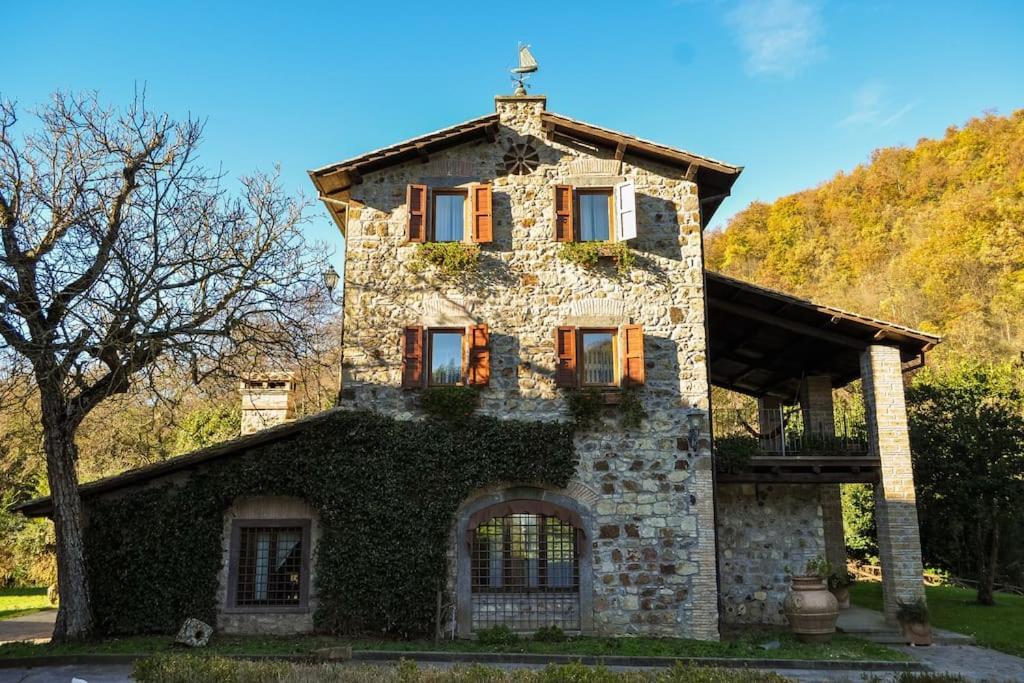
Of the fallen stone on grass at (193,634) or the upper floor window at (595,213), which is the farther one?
the upper floor window at (595,213)

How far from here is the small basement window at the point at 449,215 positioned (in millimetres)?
13797

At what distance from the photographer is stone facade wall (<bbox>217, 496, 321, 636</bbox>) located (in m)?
12.2

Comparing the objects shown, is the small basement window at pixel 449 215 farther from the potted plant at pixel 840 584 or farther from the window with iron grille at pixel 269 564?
the potted plant at pixel 840 584

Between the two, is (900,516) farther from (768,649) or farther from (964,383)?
(964,383)

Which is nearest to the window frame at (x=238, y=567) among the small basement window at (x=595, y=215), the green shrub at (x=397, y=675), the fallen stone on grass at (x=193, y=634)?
the fallen stone on grass at (x=193, y=634)

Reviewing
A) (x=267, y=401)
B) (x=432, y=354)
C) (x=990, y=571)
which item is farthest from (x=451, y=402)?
(x=990, y=571)

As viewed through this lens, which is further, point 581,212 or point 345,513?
point 581,212

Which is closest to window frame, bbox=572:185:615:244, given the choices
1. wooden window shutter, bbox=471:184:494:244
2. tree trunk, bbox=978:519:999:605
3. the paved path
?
wooden window shutter, bbox=471:184:494:244

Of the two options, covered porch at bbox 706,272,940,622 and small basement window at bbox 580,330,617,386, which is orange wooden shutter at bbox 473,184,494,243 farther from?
covered porch at bbox 706,272,940,622

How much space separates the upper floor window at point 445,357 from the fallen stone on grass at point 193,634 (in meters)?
4.77

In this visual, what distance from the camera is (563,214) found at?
1357 centimetres

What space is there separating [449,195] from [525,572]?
6819 millimetres

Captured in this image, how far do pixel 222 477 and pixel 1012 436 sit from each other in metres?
16.4

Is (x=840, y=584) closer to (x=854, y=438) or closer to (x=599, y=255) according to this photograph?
(x=854, y=438)
